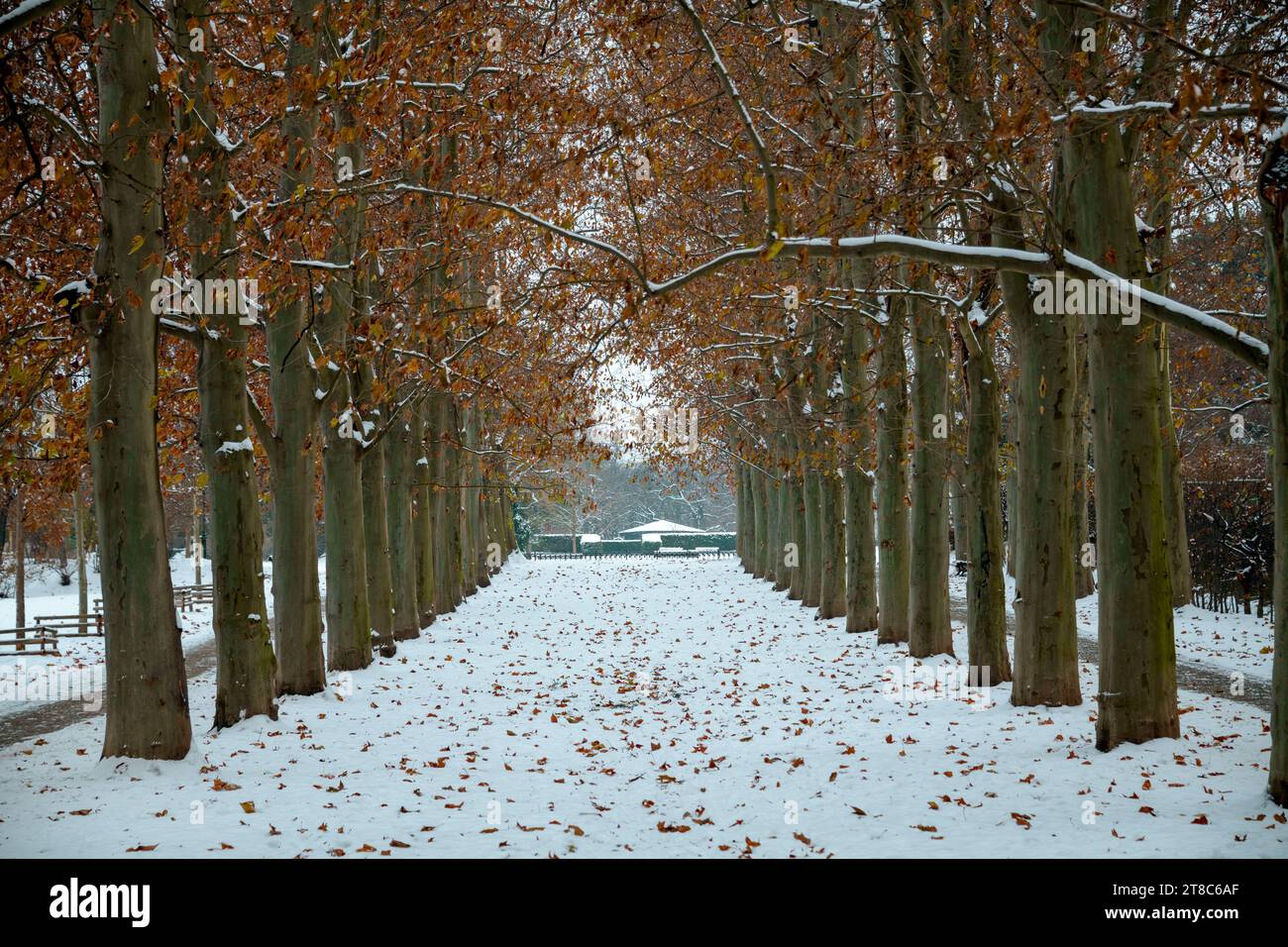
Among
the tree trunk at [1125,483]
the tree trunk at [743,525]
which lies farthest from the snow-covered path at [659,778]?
the tree trunk at [743,525]

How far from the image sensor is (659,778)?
26.7 ft

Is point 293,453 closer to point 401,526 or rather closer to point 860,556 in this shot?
point 401,526

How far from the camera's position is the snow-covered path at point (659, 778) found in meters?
6.16

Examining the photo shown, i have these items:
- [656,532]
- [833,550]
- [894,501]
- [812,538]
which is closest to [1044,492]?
[894,501]

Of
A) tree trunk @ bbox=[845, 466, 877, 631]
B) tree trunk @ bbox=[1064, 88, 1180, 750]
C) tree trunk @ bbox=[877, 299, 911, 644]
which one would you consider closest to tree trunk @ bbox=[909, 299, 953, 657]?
tree trunk @ bbox=[877, 299, 911, 644]

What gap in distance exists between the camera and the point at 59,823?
256 inches

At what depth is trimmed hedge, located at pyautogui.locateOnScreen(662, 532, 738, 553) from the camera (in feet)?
218

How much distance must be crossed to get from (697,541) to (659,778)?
192 feet

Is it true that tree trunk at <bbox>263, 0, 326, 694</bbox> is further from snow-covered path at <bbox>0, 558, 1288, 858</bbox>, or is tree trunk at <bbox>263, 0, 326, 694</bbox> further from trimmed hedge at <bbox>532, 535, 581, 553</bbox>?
trimmed hedge at <bbox>532, 535, 581, 553</bbox>

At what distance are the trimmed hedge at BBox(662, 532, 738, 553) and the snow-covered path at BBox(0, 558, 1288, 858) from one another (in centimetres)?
5278
